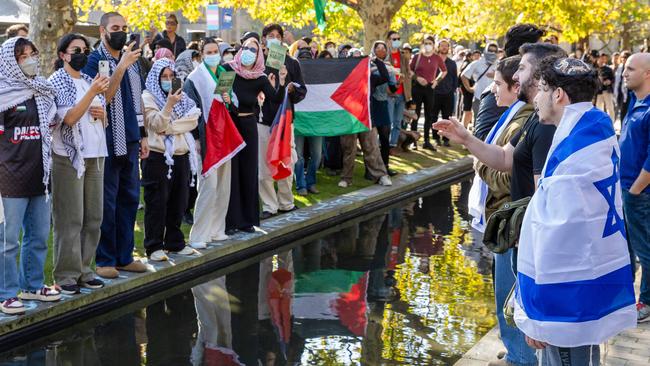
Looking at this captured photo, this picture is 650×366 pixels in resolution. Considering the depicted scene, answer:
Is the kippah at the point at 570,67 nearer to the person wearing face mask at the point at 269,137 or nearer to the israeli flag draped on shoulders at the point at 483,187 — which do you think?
the israeli flag draped on shoulders at the point at 483,187

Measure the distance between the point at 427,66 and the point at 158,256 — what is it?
11.0 meters

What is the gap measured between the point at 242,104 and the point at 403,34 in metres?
41.1

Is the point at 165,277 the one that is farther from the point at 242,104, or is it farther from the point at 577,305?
the point at 577,305

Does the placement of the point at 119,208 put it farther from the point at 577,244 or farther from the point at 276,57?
the point at 577,244

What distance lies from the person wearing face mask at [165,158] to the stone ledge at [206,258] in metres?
0.27

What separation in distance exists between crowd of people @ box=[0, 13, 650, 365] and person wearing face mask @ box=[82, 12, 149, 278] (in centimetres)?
1

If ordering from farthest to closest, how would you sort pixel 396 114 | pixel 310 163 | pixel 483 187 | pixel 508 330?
pixel 396 114, pixel 310 163, pixel 483 187, pixel 508 330

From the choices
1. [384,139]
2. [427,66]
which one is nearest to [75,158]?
[384,139]

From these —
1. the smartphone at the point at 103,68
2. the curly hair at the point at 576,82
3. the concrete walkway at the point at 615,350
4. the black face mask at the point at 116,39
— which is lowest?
the concrete walkway at the point at 615,350

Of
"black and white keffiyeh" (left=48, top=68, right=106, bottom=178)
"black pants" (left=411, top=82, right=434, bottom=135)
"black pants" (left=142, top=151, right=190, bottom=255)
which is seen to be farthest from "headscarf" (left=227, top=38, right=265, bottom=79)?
"black pants" (left=411, top=82, right=434, bottom=135)

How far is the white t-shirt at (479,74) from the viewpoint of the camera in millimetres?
18625

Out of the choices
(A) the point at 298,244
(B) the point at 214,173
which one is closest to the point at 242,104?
(B) the point at 214,173

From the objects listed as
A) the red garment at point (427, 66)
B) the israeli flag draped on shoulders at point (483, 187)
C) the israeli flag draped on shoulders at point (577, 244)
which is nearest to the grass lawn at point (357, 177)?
the red garment at point (427, 66)

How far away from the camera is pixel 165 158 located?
29.7 ft
